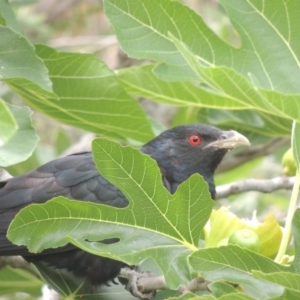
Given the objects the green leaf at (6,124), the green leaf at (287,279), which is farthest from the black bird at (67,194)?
the green leaf at (6,124)

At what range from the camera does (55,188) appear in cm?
375

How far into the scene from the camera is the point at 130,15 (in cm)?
304

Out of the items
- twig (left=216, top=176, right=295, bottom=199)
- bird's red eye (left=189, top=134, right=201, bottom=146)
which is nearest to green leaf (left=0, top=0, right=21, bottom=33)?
bird's red eye (left=189, top=134, right=201, bottom=146)

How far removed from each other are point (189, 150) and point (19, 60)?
5.67 ft

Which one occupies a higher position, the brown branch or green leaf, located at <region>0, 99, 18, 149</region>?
green leaf, located at <region>0, 99, 18, 149</region>

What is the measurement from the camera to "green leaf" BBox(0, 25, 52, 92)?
2.84m

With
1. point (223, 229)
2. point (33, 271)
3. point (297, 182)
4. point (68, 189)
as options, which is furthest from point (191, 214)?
point (33, 271)

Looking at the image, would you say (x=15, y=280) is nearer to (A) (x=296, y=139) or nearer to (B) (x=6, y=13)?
(B) (x=6, y=13)

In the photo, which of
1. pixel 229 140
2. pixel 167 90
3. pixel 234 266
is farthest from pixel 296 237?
pixel 229 140

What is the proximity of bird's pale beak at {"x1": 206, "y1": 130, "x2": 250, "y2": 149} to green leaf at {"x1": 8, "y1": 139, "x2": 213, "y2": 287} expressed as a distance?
4.69 feet

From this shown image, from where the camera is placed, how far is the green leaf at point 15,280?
397 centimetres

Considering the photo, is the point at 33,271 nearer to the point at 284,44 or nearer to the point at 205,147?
the point at 205,147

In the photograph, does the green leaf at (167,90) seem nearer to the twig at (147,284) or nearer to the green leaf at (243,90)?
the twig at (147,284)

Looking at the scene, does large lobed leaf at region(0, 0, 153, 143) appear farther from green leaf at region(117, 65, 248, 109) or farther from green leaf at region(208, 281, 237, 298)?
green leaf at region(208, 281, 237, 298)
